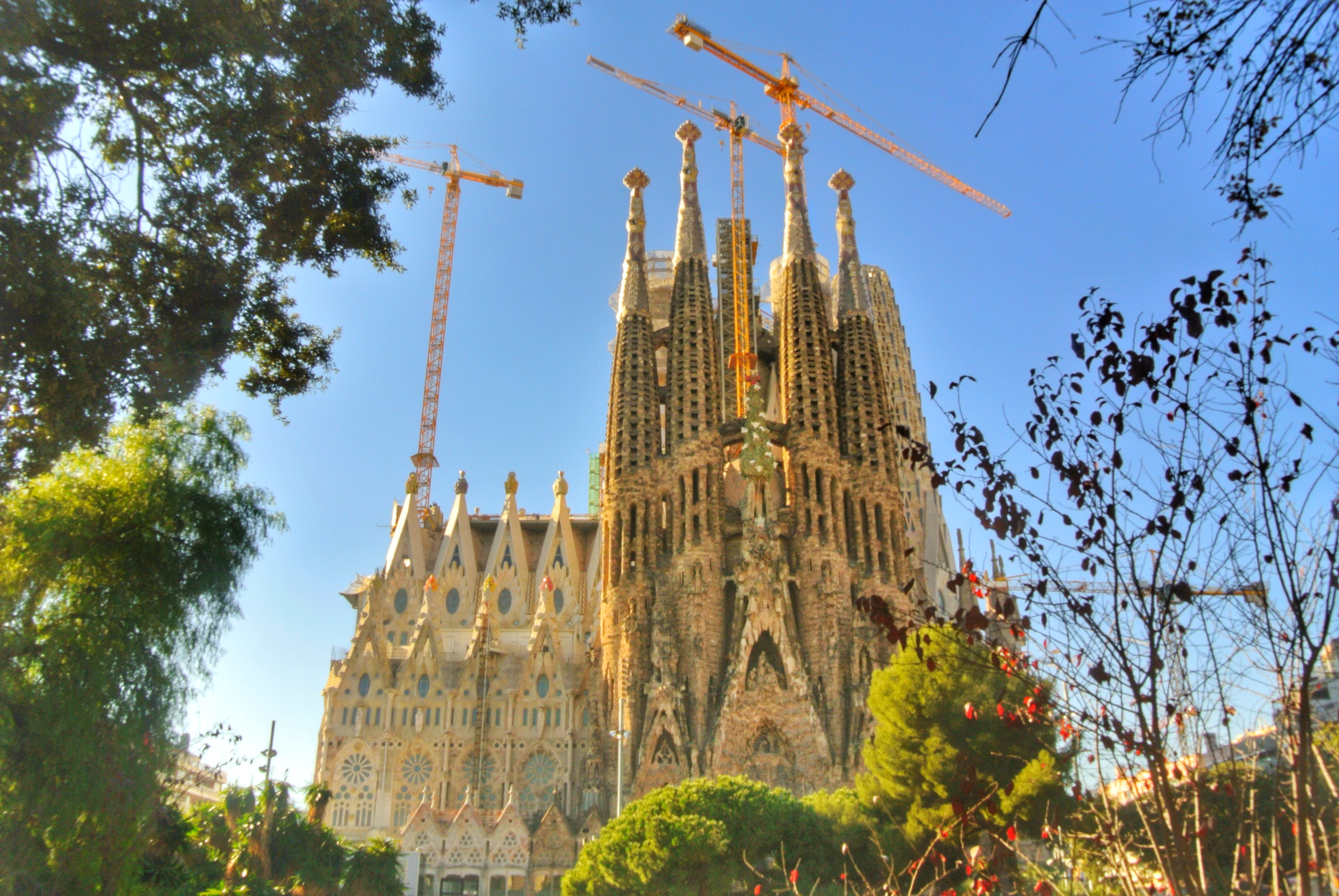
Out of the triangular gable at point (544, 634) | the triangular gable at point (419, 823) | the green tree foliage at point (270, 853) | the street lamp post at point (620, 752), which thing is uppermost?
the triangular gable at point (544, 634)

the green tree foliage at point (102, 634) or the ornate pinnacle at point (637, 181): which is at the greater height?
the ornate pinnacle at point (637, 181)

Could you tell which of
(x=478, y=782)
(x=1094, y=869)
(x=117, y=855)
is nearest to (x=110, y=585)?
(x=117, y=855)

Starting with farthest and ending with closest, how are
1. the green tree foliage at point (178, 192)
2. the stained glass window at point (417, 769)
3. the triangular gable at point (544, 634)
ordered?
1. the triangular gable at point (544, 634)
2. the stained glass window at point (417, 769)
3. the green tree foliage at point (178, 192)

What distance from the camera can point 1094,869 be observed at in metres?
12.7

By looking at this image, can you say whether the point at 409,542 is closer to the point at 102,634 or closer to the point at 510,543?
the point at 510,543

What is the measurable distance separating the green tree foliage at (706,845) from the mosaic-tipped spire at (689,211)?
21.4 m

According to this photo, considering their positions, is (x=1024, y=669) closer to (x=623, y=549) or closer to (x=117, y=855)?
(x=117, y=855)

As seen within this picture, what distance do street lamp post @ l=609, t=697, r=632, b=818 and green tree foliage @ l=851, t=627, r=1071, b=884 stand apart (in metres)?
5.88

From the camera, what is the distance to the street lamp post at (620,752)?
28.1m

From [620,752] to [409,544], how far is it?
68.2ft

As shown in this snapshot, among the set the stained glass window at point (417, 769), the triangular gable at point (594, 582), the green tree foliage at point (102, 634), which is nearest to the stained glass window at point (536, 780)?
the stained glass window at point (417, 769)

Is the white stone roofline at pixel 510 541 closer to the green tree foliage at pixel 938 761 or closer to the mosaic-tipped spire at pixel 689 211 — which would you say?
the mosaic-tipped spire at pixel 689 211

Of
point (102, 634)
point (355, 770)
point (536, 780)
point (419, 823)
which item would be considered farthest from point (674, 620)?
point (102, 634)

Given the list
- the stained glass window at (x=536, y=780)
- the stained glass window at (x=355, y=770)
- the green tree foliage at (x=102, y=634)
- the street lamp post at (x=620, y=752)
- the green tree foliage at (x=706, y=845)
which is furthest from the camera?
the stained glass window at (x=355, y=770)
